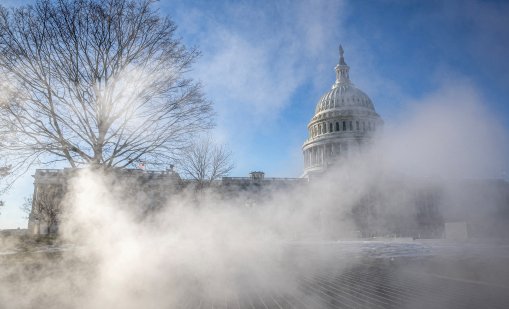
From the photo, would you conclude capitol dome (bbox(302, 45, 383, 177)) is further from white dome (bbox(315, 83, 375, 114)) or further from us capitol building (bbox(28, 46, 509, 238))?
us capitol building (bbox(28, 46, 509, 238))

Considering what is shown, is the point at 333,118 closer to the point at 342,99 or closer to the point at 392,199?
the point at 342,99

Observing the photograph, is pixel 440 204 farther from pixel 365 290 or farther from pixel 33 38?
pixel 33 38

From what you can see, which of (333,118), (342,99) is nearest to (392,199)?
(333,118)

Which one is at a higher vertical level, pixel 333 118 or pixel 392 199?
pixel 333 118

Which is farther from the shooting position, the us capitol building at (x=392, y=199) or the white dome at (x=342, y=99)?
the white dome at (x=342, y=99)

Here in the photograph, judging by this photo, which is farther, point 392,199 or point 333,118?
point 333,118

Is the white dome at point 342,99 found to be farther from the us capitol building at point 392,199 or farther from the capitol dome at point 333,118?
the us capitol building at point 392,199

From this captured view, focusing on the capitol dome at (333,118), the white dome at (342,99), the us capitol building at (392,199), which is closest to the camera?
the us capitol building at (392,199)

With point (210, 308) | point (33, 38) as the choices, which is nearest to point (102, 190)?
point (33, 38)

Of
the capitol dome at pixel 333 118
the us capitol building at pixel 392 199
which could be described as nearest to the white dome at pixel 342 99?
the capitol dome at pixel 333 118

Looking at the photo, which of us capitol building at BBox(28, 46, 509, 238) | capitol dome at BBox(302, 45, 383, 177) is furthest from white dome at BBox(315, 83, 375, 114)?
us capitol building at BBox(28, 46, 509, 238)

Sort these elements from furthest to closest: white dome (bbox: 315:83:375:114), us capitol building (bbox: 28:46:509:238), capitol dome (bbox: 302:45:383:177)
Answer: white dome (bbox: 315:83:375:114), capitol dome (bbox: 302:45:383:177), us capitol building (bbox: 28:46:509:238)

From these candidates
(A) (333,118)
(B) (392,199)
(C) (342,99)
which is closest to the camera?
(B) (392,199)

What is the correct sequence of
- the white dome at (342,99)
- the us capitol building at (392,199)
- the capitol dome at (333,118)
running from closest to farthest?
the us capitol building at (392,199) → the capitol dome at (333,118) → the white dome at (342,99)
